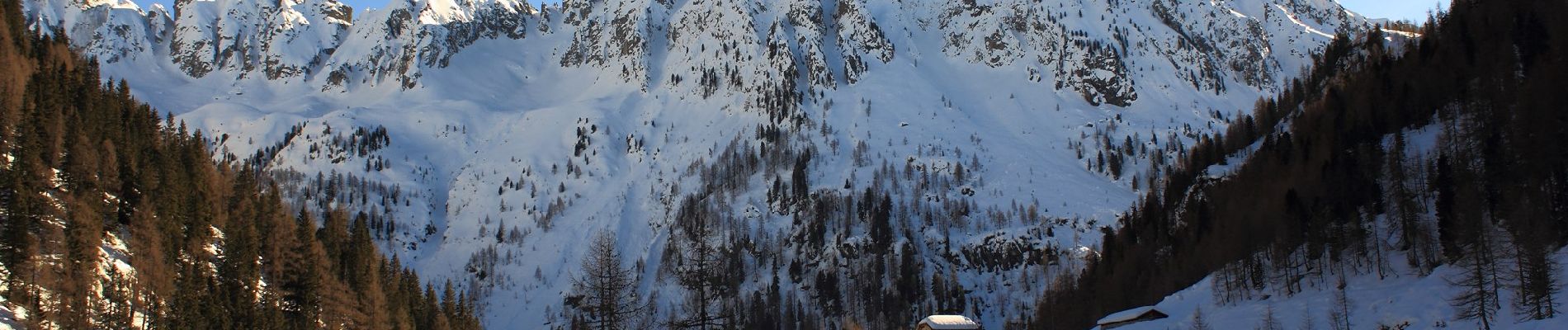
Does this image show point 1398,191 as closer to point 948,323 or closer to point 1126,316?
point 1126,316

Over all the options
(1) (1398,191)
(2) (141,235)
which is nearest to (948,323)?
(1) (1398,191)

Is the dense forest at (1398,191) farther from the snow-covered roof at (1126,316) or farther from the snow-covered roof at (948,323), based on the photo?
the snow-covered roof at (948,323)

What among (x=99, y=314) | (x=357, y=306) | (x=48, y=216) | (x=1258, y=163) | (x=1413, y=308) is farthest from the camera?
(x=1258, y=163)

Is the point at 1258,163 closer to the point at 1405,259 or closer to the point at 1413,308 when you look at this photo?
the point at 1405,259

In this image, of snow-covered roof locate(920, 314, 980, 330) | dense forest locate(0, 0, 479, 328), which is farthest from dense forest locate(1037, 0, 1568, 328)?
dense forest locate(0, 0, 479, 328)

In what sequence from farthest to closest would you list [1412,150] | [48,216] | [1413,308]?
1. [1412,150]
2. [48,216]
3. [1413,308]

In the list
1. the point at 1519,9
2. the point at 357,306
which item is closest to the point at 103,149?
the point at 357,306

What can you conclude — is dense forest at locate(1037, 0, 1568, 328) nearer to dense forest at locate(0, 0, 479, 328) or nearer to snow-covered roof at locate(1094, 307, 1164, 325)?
snow-covered roof at locate(1094, 307, 1164, 325)
